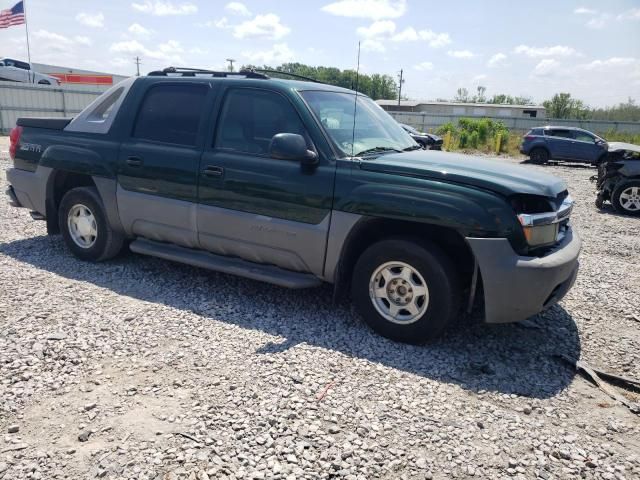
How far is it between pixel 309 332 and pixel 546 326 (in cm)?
209

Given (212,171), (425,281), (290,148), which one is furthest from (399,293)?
(212,171)

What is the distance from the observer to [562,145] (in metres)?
21.4

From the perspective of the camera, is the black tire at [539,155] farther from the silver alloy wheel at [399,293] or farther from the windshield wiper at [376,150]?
the silver alloy wheel at [399,293]

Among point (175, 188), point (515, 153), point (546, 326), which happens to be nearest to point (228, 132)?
point (175, 188)

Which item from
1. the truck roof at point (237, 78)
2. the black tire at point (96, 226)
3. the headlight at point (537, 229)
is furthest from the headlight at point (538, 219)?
the black tire at point (96, 226)

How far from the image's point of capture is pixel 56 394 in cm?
317

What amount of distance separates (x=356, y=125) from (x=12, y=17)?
34.3 metres

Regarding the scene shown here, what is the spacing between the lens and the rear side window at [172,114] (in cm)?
479

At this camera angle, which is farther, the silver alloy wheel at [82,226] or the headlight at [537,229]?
the silver alloy wheel at [82,226]

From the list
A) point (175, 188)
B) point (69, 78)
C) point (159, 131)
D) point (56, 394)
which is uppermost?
point (69, 78)

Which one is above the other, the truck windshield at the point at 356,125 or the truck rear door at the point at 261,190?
the truck windshield at the point at 356,125

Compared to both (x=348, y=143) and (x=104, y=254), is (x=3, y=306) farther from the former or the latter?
(x=348, y=143)

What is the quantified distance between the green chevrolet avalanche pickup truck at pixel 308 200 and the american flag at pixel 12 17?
31.2 m

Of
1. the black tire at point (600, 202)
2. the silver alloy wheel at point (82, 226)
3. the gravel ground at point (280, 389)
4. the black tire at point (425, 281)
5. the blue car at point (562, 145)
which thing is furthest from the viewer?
the blue car at point (562, 145)
